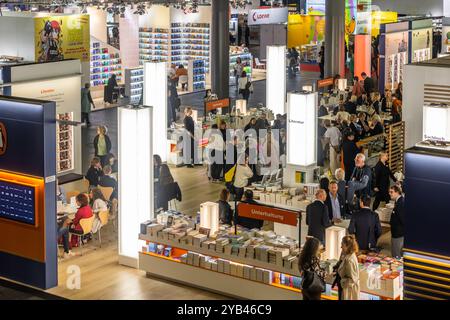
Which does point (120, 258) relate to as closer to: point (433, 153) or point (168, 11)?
point (433, 153)

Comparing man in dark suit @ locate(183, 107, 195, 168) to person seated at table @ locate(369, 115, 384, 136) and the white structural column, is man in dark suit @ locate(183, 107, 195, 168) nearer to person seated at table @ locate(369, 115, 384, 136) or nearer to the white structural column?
person seated at table @ locate(369, 115, 384, 136)

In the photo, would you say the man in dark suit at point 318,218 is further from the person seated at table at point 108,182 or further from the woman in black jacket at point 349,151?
the woman in black jacket at point 349,151

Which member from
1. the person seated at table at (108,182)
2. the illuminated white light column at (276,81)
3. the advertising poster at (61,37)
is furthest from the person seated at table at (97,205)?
the advertising poster at (61,37)

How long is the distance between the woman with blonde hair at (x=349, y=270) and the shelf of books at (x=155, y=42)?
20784 mm

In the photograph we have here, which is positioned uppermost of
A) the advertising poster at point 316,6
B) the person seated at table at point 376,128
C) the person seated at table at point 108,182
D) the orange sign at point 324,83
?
the advertising poster at point 316,6

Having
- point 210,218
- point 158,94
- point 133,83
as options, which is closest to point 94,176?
point 210,218

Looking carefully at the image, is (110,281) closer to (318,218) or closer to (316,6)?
(318,218)

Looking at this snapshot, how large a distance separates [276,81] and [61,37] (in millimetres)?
5299

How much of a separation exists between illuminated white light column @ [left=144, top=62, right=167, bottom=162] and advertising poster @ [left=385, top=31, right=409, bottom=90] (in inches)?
360

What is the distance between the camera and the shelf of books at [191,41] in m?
28.6

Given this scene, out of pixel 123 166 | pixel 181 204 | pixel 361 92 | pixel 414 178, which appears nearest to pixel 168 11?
pixel 361 92

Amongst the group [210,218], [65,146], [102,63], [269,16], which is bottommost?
[210,218]

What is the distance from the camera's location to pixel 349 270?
835 centimetres
